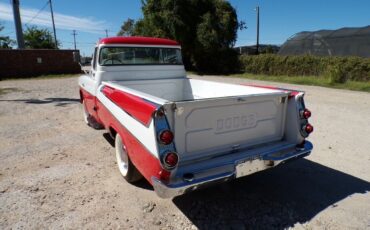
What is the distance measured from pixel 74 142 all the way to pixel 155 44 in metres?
2.55

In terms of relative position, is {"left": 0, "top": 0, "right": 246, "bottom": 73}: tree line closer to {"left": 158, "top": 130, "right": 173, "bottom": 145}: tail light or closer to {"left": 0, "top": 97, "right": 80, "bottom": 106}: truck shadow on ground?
{"left": 0, "top": 97, "right": 80, "bottom": 106}: truck shadow on ground

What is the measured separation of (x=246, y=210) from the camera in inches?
126

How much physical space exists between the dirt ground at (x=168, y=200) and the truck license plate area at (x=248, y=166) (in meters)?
0.51

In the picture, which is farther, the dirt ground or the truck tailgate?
the dirt ground

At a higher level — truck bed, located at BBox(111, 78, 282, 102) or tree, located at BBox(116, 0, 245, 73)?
tree, located at BBox(116, 0, 245, 73)

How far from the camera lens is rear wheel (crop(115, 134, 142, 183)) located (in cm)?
368

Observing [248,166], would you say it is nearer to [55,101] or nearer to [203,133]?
[203,133]

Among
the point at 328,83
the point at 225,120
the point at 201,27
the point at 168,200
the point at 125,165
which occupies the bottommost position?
the point at 168,200

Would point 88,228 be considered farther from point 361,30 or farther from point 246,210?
point 361,30

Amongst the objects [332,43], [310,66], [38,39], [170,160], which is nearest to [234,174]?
[170,160]

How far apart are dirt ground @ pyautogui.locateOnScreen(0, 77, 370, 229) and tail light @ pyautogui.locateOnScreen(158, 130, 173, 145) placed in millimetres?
969

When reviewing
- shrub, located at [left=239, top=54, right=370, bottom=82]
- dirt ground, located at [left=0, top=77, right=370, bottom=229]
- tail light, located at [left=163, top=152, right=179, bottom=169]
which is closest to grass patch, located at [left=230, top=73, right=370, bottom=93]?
shrub, located at [left=239, top=54, right=370, bottom=82]

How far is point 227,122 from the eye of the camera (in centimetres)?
314

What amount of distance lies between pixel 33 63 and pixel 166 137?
23875 millimetres
